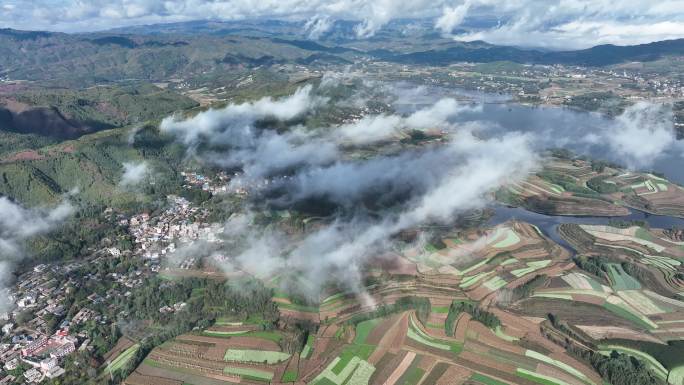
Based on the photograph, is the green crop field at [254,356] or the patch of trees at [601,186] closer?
the green crop field at [254,356]

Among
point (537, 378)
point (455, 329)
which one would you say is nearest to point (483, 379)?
point (537, 378)

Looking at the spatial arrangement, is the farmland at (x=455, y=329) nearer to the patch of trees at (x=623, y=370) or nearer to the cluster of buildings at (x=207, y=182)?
the patch of trees at (x=623, y=370)

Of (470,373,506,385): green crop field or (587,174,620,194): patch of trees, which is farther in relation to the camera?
(587,174,620,194): patch of trees

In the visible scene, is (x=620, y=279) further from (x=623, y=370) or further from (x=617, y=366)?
(x=623, y=370)

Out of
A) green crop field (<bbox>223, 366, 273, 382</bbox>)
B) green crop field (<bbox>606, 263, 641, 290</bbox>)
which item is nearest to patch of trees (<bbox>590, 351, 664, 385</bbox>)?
green crop field (<bbox>606, 263, 641, 290</bbox>)

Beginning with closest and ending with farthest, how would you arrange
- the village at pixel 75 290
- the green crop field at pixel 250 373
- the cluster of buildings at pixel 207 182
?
the green crop field at pixel 250 373 → the village at pixel 75 290 → the cluster of buildings at pixel 207 182

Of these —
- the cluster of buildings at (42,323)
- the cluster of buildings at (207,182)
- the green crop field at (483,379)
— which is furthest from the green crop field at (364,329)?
the cluster of buildings at (207,182)

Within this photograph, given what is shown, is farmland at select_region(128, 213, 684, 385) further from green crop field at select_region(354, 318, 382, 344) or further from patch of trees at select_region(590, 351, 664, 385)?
patch of trees at select_region(590, 351, 664, 385)

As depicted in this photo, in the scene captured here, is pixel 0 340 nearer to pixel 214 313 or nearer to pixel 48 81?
pixel 214 313
